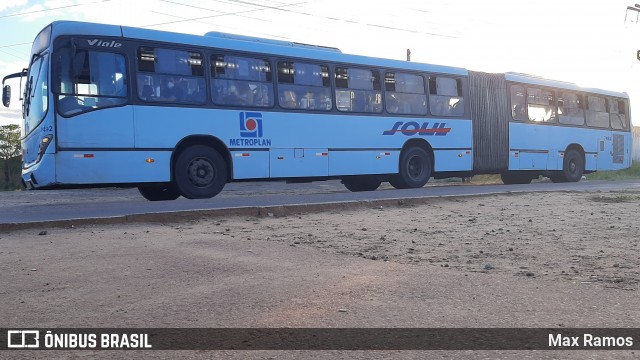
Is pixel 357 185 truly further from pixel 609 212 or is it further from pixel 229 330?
pixel 229 330

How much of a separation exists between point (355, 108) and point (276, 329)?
11.9 m

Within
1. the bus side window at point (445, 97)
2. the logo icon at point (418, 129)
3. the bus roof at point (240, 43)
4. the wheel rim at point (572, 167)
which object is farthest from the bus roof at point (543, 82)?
the logo icon at point (418, 129)

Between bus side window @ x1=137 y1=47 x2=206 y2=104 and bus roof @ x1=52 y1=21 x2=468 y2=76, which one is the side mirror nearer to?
bus roof @ x1=52 y1=21 x2=468 y2=76

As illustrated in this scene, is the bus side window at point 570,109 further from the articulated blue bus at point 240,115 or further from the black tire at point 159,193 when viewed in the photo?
the black tire at point 159,193

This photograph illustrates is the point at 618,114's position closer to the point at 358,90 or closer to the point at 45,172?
the point at 358,90

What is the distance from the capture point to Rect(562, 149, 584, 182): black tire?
21.0m

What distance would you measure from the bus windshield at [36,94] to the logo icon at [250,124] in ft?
12.3

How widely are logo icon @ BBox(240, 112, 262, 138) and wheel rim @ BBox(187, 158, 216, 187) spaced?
39.7 inches

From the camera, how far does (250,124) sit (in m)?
12.9

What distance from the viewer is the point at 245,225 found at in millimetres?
8156

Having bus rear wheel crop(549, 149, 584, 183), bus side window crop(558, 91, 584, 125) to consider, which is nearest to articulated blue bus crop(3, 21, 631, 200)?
bus side window crop(558, 91, 584, 125)

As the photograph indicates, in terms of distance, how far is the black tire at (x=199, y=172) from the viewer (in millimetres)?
11977

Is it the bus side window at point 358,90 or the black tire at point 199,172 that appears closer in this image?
the black tire at point 199,172

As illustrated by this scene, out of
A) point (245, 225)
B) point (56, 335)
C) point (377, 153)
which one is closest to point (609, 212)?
point (245, 225)
